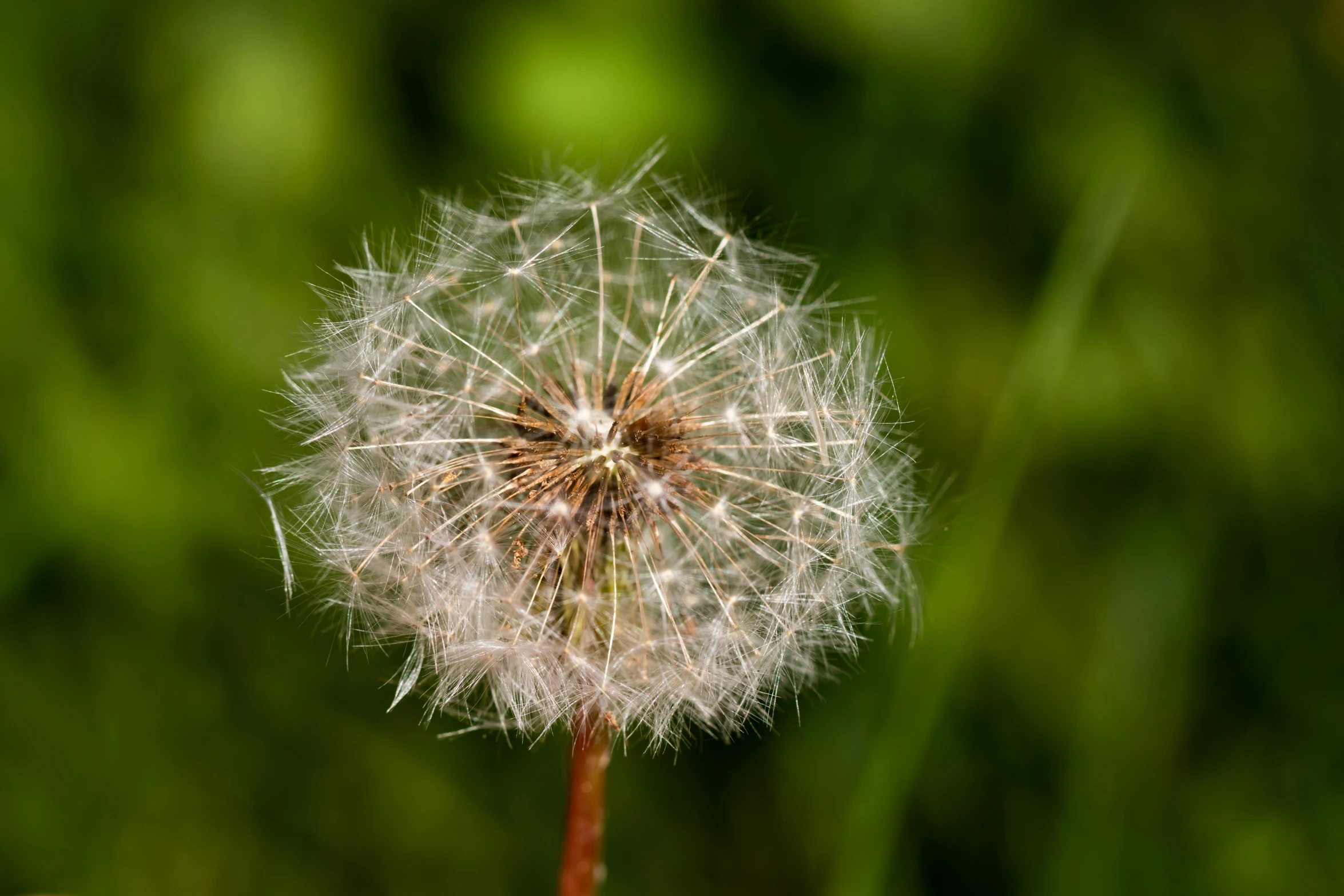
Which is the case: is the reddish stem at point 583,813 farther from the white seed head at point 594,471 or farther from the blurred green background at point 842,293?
the blurred green background at point 842,293

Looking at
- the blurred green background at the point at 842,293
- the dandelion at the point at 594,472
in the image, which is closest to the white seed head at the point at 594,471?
the dandelion at the point at 594,472

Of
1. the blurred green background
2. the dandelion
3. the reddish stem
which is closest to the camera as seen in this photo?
the reddish stem

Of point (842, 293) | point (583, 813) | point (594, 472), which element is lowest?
point (583, 813)

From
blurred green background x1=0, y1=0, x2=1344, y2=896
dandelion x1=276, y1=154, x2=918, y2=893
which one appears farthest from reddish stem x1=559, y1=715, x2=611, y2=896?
blurred green background x1=0, y1=0, x2=1344, y2=896

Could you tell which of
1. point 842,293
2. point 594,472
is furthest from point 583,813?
point 842,293

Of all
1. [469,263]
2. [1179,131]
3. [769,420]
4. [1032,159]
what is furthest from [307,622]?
[1179,131]

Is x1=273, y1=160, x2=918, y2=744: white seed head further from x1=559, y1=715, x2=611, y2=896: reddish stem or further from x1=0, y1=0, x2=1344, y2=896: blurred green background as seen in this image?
x1=0, y1=0, x2=1344, y2=896: blurred green background

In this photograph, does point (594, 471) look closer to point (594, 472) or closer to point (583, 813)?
point (594, 472)

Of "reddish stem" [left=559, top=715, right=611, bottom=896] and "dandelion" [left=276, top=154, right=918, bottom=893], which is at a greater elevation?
"dandelion" [left=276, top=154, right=918, bottom=893]
